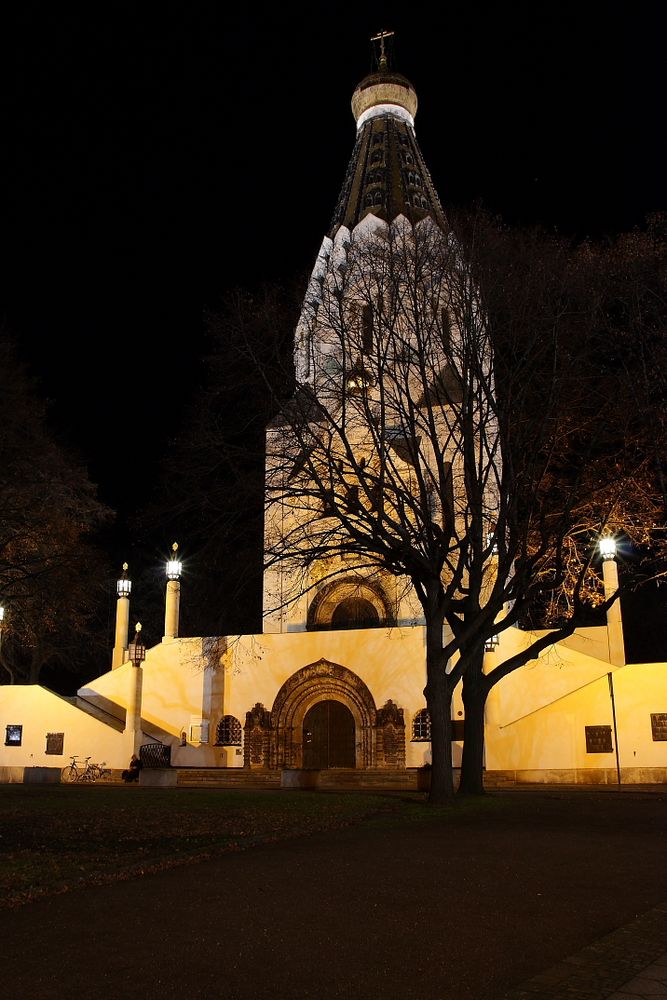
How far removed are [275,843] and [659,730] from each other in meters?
18.1

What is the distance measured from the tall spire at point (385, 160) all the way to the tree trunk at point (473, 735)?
20.5 meters

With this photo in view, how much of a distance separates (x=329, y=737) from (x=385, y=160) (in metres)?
23.4

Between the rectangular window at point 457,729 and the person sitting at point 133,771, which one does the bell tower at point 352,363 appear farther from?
the person sitting at point 133,771

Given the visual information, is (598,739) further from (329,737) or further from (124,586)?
(124,586)

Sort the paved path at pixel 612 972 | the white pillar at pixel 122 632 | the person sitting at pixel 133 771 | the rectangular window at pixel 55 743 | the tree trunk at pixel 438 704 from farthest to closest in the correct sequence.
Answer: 1. the white pillar at pixel 122 632
2. the rectangular window at pixel 55 743
3. the person sitting at pixel 133 771
4. the tree trunk at pixel 438 704
5. the paved path at pixel 612 972

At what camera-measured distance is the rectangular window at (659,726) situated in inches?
976

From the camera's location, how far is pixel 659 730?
81.5 feet

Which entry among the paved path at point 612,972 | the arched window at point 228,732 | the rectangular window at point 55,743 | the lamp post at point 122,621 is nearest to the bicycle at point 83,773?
the rectangular window at point 55,743

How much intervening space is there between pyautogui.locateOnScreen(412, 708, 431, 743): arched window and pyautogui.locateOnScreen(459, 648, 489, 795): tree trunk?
409 inches

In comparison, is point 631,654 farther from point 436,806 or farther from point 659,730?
point 436,806

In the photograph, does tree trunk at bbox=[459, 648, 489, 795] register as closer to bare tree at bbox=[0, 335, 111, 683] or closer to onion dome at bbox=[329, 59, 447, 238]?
bare tree at bbox=[0, 335, 111, 683]

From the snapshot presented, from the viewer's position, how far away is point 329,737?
28.9 metres

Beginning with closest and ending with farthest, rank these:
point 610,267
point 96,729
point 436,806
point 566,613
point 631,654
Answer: point 436,806
point 610,267
point 566,613
point 96,729
point 631,654

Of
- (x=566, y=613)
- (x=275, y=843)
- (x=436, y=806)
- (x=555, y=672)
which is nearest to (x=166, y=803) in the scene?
(x=436, y=806)
